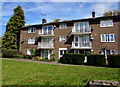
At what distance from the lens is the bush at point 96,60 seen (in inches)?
643

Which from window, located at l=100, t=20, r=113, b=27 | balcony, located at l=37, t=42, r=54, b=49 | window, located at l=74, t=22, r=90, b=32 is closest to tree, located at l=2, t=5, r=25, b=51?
balcony, located at l=37, t=42, r=54, b=49

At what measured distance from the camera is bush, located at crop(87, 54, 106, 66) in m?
16.3

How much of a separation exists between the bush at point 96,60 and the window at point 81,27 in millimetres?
7027

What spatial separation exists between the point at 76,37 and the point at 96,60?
814 cm

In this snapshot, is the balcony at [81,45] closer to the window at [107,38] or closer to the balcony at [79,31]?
the balcony at [79,31]

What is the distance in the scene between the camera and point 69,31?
24.4m

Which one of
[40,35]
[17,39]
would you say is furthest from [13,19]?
[40,35]

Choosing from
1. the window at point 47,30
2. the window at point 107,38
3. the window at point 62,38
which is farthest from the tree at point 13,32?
the window at point 107,38

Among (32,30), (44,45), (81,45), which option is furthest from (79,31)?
(32,30)

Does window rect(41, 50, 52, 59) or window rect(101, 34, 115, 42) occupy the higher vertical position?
window rect(101, 34, 115, 42)

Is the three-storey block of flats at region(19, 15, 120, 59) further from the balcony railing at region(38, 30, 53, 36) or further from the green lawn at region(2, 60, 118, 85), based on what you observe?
the green lawn at region(2, 60, 118, 85)

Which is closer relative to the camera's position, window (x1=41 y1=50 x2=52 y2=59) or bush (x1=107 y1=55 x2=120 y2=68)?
bush (x1=107 y1=55 x2=120 y2=68)

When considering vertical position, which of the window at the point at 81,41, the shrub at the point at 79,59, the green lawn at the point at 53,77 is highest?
the window at the point at 81,41

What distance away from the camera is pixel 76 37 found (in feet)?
77.5
